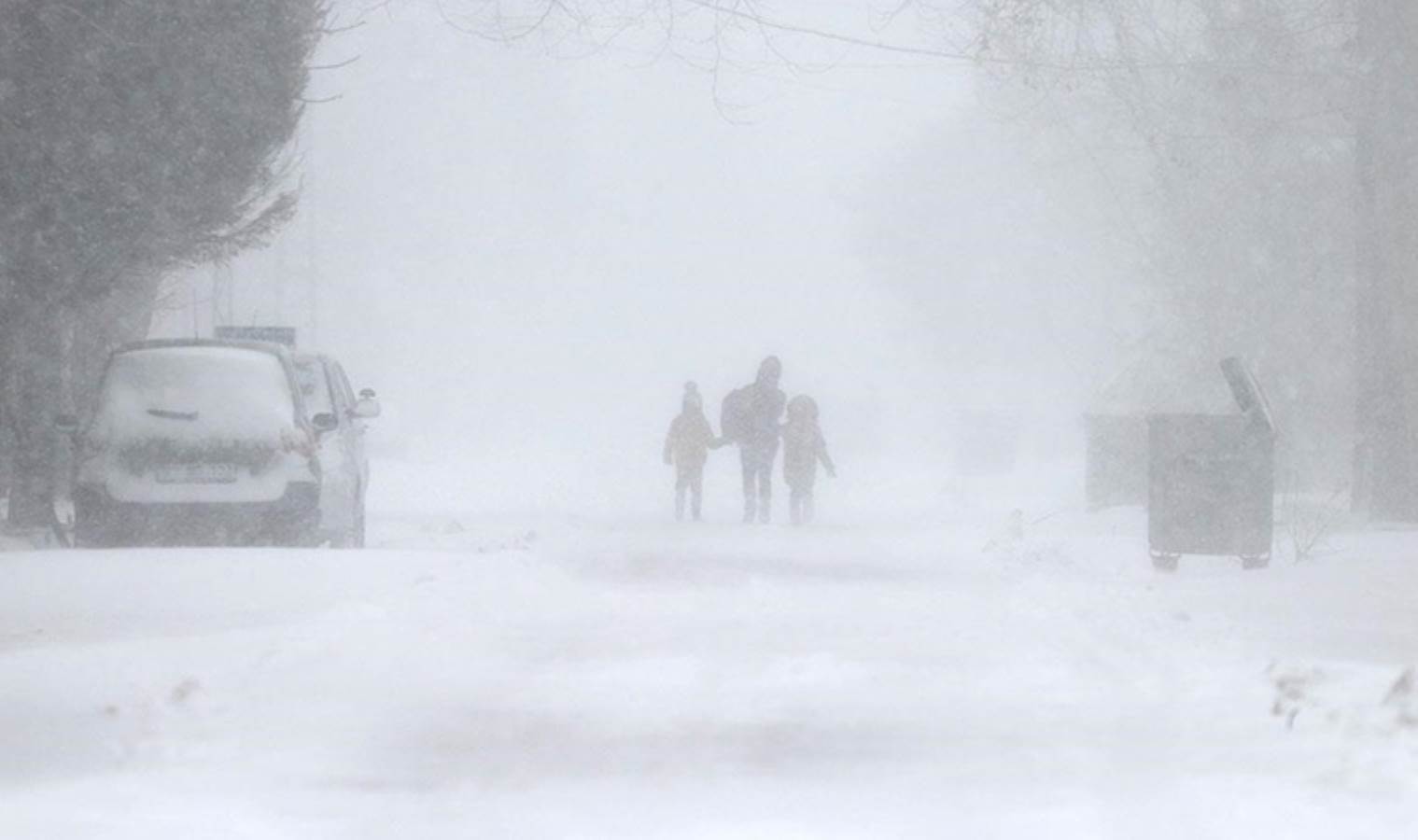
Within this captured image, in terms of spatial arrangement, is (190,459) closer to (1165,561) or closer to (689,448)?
(1165,561)

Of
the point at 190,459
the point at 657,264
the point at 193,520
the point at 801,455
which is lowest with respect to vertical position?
the point at 193,520

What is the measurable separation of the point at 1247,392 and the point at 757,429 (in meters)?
9.84

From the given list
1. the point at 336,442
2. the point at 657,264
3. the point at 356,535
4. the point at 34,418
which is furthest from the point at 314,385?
the point at 657,264

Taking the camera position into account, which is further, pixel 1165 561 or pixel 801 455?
pixel 801 455

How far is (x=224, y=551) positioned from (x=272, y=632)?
3.45m

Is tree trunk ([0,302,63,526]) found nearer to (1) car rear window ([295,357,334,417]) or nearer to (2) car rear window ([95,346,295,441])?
(1) car rear window ([295,357,334,417])

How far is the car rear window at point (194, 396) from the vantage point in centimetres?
1633

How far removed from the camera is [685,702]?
938cm

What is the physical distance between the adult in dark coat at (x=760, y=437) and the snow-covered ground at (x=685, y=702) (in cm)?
991

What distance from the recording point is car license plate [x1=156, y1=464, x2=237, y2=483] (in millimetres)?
16266

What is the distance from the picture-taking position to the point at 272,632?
1112cm

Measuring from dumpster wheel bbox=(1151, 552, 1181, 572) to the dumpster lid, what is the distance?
1201mm

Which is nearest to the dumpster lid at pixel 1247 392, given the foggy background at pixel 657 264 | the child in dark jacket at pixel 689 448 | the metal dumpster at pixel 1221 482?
the metal dumpster at pixel 1221 482

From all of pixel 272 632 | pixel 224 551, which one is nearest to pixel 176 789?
pixel 272 632
